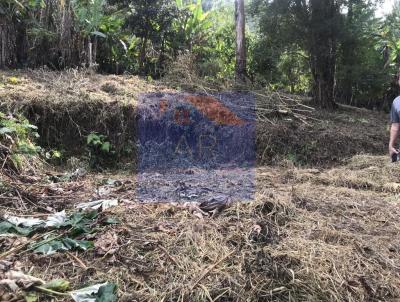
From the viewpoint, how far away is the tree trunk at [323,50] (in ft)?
25.6

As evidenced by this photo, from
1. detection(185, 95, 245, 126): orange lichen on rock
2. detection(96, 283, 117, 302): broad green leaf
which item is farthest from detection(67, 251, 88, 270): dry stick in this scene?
detection(185, 95, 245, 126): orange lichen on rock

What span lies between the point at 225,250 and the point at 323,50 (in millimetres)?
6630

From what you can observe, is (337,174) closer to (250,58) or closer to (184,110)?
(184,110)

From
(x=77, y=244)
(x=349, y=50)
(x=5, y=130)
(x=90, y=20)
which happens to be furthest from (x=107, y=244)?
(x=349, y=50)

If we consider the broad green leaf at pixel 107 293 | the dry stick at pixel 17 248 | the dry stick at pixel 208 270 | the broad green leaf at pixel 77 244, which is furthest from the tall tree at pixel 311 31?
the broad green leaf at pixel 107 293

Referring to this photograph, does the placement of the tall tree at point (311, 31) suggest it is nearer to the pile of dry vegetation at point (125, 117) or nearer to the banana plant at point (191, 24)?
the pile of dry vegetation at point (125, 117)

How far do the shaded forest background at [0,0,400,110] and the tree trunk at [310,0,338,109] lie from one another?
0.06 ft

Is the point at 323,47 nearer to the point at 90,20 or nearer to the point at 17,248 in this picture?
the point at 90,20

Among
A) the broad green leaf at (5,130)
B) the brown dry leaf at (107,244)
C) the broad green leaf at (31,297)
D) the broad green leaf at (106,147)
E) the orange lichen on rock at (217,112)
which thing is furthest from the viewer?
the orange lichen on rock at (217,112)

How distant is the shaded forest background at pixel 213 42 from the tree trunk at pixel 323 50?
19mm

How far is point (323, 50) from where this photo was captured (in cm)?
812

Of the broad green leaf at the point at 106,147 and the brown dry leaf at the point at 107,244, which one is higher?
the brown dry leaf at the point at 107,244

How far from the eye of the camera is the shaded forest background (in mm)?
7500

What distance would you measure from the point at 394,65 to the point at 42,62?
26.2 ft
